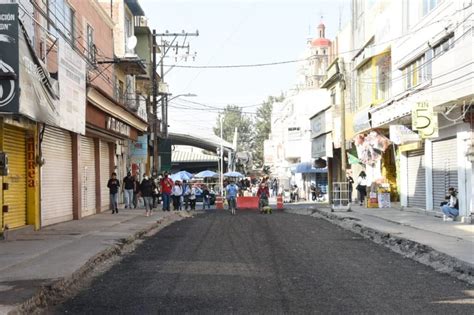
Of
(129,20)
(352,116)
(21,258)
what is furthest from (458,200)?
(129,20)

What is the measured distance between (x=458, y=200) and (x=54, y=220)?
40.9 ft

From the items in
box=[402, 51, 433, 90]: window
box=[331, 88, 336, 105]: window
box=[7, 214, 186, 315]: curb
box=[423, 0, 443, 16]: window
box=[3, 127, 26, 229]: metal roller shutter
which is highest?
box=[423, 0, 443, 16]: window

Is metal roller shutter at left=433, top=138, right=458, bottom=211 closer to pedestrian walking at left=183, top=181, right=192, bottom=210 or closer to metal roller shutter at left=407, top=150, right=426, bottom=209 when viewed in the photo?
metal roller shutter at left=407, top=150, right=426, bottom=209

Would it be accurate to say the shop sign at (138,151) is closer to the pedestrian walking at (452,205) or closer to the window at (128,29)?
the window at (128,29)

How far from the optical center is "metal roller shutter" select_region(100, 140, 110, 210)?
1168 inches

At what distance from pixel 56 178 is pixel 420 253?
12.4 meters

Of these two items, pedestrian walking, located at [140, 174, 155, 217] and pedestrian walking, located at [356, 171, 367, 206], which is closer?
pedestrian walking, located at [140, 174, 155, 217]

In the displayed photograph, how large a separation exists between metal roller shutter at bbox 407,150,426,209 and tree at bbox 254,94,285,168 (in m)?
87.9

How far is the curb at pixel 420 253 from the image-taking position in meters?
11.0

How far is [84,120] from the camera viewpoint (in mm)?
19984

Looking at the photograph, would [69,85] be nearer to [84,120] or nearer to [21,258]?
[84,120]

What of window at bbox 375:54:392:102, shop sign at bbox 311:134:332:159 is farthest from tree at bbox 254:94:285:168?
window at bbox 375:54:392:102

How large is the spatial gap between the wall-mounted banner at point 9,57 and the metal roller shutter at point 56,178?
23.5ft

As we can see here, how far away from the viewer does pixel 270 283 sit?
963 cm
